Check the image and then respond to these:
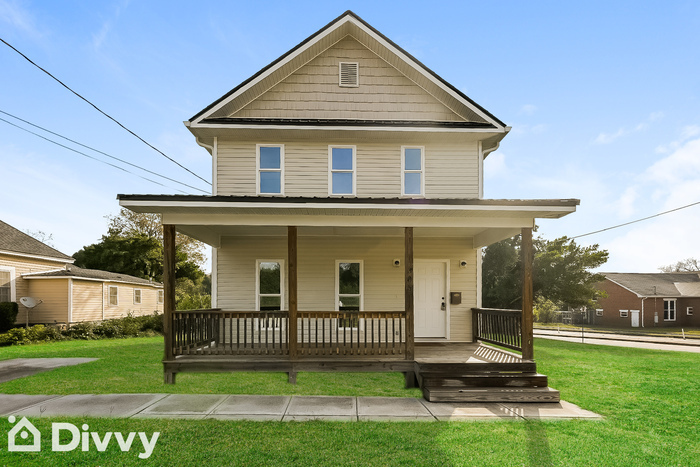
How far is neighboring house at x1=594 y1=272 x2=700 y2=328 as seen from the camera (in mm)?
41406

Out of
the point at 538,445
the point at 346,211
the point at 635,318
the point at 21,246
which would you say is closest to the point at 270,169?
the point at 346,211

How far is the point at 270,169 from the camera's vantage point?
11812 millimetres

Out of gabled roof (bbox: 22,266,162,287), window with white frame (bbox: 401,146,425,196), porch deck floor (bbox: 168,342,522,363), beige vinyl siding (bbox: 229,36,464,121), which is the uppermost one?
beige vinyl siding (bbox: 229,36,464,121)

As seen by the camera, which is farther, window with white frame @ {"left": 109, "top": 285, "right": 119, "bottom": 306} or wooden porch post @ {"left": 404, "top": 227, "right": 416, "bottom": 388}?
window with white frame @ {"left": 109, "top": 285, "right": 119, "bottom": 306}

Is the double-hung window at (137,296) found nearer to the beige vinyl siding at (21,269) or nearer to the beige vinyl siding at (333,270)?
the beige vinyl siding at (21,269)

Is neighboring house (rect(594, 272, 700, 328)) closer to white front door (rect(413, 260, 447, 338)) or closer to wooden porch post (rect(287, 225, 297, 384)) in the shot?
white front door (rect(413, 260, 447, 338))

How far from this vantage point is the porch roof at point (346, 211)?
27.1 ft

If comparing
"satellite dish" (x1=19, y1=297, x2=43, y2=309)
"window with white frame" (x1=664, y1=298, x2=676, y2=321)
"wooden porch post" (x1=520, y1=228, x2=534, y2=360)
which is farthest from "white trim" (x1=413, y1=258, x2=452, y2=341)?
"window with white frame" (x1=664, y1=298, x2=676, y2=321)

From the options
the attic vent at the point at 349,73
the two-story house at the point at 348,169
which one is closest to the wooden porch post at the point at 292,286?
the two-story house at the point at 348,169

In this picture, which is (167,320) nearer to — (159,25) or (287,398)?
(287,398)

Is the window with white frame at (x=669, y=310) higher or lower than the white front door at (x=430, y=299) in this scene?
lower

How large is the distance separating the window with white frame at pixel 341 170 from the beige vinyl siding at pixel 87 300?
17092mm

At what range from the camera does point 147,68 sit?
514 inches

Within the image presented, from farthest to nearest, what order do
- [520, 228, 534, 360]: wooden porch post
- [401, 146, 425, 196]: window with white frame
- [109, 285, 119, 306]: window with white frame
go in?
[109, 285, 119, 306]: window with white frame, [401, 146, 425, 196]: window with white frame, [520, 228, 534, 360]: wooden porch post
